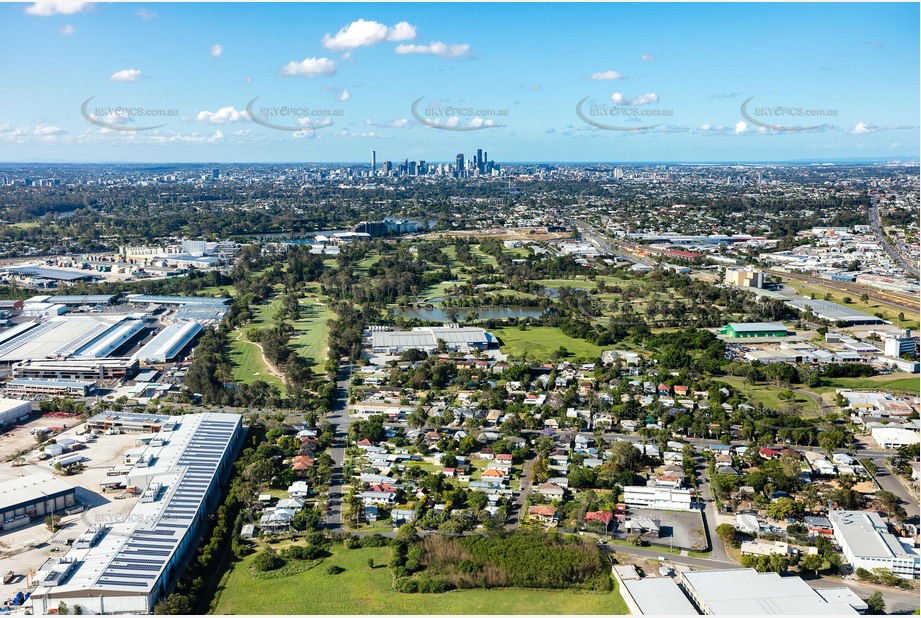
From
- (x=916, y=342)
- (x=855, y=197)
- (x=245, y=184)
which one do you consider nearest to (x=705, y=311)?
(x=916, y=342)

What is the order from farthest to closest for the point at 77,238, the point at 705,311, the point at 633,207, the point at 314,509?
the point at 633,207
the point at 77,238
the point at 705,311
the point at 314,509

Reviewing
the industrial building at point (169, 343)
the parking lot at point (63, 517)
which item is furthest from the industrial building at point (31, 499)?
the industrial building at point (169, 343)

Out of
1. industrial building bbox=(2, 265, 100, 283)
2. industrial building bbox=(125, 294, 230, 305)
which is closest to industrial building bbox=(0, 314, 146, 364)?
industrial building bbox=(125, 294, 230, 305)

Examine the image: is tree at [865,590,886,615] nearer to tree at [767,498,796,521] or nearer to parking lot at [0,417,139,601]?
tree at [767,498,796,521]

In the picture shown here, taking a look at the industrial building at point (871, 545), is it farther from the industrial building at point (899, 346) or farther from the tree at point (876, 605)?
the industrial building at point (899, 346)

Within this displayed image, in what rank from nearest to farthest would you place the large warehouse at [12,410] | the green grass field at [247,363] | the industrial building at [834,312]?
the large warehouse at [12,410] < the green grass field at [247,363] < the industrial building at [834,312]

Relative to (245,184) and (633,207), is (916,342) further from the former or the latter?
(245,184)
